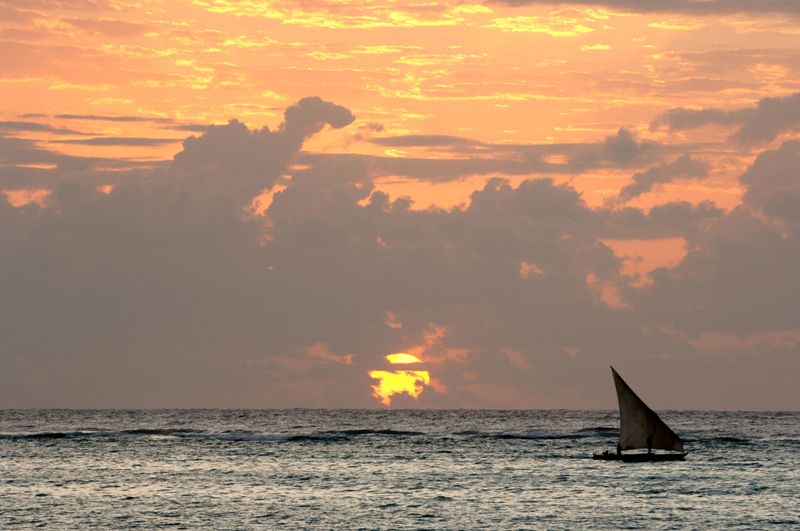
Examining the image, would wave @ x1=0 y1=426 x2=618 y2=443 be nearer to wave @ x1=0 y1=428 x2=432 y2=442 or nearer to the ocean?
wave @ x1=0 y1=428 x2=432 y2=442

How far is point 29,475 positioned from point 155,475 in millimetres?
10192

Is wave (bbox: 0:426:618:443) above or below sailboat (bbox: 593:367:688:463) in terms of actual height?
below

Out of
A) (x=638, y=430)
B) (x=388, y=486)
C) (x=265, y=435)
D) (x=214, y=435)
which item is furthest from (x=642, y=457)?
(x=214, y=435)

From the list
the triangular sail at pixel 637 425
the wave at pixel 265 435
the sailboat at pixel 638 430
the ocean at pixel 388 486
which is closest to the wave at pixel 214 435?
the wave at pixel 265 435

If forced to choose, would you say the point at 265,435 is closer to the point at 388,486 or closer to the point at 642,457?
the point at 642,457

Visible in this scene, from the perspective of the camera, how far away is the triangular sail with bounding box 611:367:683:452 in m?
104

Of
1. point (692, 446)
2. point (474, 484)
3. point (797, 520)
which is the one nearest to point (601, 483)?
point (474, 484)

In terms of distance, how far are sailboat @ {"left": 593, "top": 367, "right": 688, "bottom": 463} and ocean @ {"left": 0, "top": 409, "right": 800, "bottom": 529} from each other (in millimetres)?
1312

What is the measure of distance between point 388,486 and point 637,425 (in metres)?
26.7

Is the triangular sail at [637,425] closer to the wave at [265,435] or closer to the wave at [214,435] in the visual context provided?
the wave at [265,435]

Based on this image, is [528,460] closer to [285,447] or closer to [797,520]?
[285,447]

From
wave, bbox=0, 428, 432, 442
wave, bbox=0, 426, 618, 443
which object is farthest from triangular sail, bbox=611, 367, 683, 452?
wave, bbox=0, 428, 432, 442

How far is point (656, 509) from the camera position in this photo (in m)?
76.3

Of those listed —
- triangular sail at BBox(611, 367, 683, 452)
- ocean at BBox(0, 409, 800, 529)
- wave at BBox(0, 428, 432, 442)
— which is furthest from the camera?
wave at BBox(0, 428, 432, 442)
